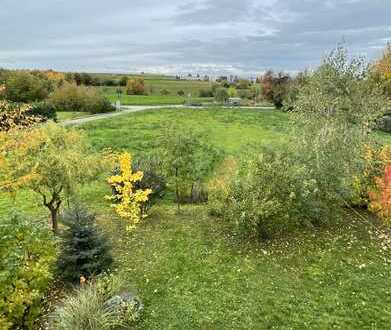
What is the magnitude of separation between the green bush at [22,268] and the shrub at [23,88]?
3649 cm

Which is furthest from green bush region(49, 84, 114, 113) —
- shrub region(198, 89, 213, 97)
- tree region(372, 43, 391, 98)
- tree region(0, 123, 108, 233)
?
tree region(0, 123, 108, 233)

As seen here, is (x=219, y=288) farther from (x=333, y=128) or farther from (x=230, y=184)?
(x=333, y=128)

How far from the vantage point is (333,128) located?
631 inches

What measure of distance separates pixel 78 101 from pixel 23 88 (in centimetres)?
611

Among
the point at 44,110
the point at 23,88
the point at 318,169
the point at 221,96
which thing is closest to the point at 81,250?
the point at 318,169

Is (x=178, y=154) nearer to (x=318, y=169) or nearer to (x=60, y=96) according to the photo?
(x=318, y=169)

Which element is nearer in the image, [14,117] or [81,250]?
[81,250]

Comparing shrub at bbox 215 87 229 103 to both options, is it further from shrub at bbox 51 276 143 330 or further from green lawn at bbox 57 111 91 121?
shrub at bbox 51 276 143 330

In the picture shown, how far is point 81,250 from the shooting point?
1077 cm

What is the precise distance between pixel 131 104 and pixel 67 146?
137 feet

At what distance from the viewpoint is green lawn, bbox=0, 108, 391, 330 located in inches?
378

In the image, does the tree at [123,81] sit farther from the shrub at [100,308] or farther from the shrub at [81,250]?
the shrub at [100,308]

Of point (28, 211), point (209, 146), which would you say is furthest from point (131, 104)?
point (28, 211)

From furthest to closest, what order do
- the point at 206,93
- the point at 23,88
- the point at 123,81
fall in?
1. the point at 123,81
2. the point at 206,93
3. the point at 23,88
